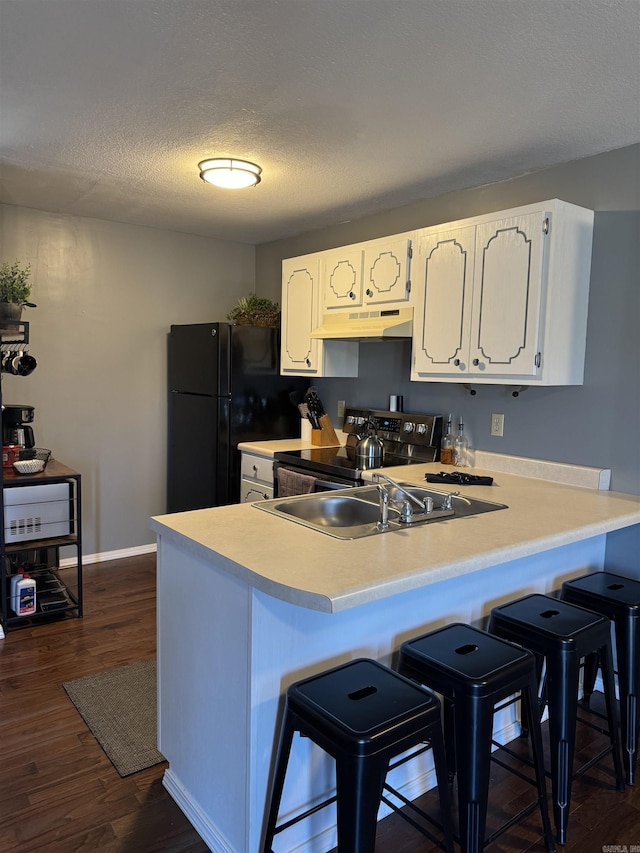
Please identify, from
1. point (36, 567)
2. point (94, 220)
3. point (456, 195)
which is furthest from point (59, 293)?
point (456, 195)

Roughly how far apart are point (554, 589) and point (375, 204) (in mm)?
2361

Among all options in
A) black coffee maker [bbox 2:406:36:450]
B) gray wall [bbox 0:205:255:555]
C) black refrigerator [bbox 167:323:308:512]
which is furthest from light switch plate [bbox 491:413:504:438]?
black coffee maker [bbox 2:406:36:450]

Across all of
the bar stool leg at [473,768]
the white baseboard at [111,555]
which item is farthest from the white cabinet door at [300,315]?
the bar stool leg at [473,768]

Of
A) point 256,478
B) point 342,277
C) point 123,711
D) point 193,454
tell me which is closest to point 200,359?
point 193,454

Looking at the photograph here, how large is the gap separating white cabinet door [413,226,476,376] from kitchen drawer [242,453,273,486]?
3.64 ft

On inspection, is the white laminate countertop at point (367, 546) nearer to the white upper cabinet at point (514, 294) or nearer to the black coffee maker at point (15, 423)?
the white upper cabinet at point (514, 294)

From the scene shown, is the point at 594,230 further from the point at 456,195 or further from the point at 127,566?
the point at 127,566

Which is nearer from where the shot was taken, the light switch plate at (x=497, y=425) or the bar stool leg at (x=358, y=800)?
the bar stool leg at (x=358, y=800)

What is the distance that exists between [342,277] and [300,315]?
441mm

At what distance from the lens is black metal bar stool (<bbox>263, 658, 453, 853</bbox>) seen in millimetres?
1317

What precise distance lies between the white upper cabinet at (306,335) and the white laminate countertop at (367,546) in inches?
68.8

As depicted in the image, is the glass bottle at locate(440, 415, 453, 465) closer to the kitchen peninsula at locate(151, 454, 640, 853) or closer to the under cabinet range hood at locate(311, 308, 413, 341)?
the under cabinet range hood at locate(311, 308, 413, 341)

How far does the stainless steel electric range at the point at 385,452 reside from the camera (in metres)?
3.14

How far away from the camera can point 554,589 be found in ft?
7.83
